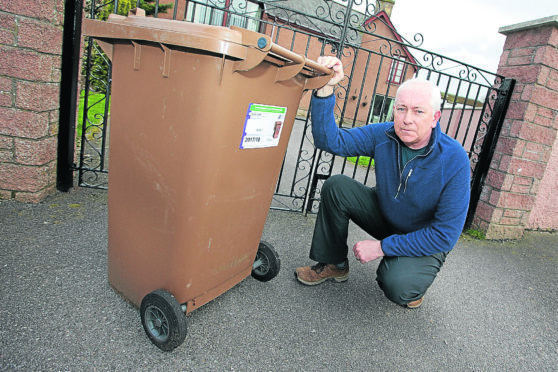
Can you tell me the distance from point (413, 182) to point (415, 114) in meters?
0.37

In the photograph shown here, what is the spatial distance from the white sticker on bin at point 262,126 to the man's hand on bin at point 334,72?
14.6 inches

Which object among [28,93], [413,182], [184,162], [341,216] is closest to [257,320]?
[341,216]

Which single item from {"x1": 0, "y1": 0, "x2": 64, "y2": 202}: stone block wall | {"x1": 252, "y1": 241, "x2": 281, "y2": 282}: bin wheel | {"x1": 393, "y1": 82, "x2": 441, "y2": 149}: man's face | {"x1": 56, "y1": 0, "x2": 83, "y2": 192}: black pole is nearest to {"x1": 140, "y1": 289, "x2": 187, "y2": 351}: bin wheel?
{"x1": 252, "y1": 241, "x2": 281, "y2": 282}: bin wheel

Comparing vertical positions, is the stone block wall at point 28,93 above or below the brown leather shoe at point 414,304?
above

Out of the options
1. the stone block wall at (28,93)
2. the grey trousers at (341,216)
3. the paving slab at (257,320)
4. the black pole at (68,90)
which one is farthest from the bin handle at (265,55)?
the black pole at (68,90)

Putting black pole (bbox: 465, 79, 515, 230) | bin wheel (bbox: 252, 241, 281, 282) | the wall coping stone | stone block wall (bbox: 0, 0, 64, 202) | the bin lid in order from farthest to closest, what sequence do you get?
black pole (bbox: 465, 79, 515, 230), the wall coping stone, stone block wall (bbox: 0, 0, 64, 202), bin wheel (bbox: 252, 241, 281, 282), the bin lid

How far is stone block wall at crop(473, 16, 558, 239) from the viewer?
11.1 ft

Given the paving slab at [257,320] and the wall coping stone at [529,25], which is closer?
the paving slab at [257,320]

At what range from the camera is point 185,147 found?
1341 millimetres

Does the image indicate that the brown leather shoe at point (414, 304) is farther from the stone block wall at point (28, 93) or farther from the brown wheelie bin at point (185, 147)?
the stone block wall at point (28, 93)

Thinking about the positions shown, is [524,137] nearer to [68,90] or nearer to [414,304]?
[414,304]

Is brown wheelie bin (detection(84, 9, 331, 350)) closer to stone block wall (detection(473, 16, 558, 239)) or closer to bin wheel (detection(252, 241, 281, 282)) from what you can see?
bin wheel (detection(252, 241, 281, 282))

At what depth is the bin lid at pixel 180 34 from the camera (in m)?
1.19

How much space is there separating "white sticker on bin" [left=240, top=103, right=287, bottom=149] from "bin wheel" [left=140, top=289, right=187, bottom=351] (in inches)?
29.8
